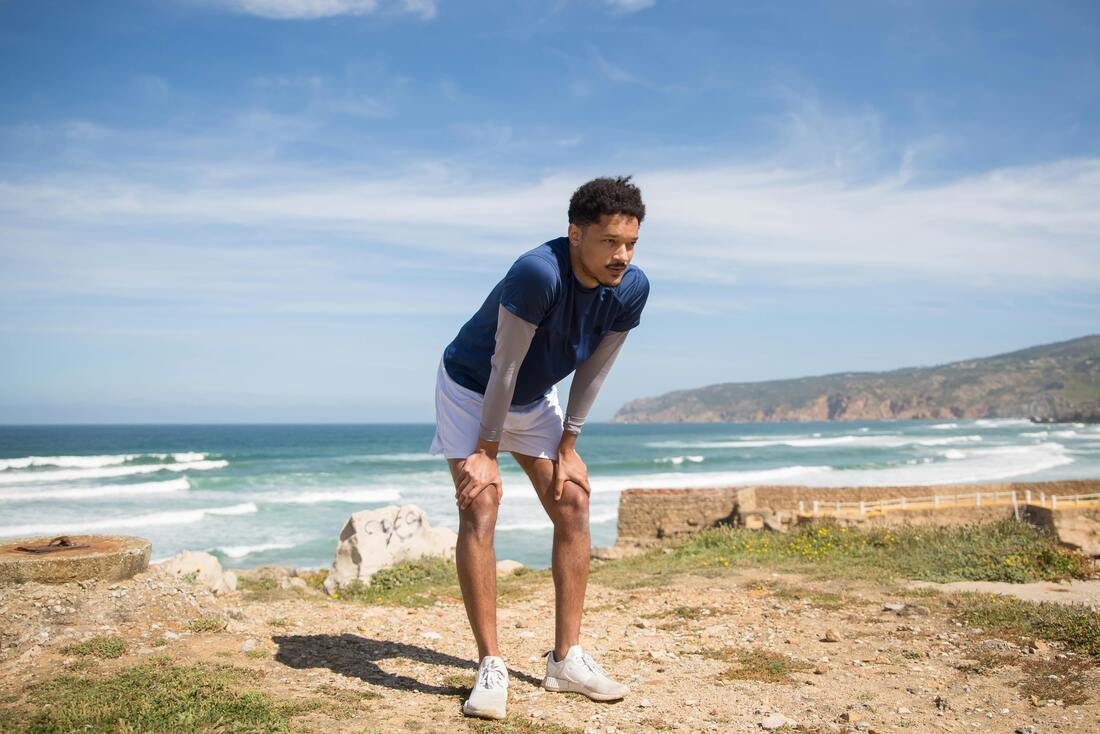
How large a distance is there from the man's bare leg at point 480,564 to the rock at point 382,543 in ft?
15.9

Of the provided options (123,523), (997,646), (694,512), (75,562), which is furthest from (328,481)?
(997,646)

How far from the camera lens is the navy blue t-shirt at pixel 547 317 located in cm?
304

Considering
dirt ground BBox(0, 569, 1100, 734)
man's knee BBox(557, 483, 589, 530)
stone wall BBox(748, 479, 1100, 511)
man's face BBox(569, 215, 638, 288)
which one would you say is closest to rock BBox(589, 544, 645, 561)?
dirt ground BBox(0, 569, 1100, 734)

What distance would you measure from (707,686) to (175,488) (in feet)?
116

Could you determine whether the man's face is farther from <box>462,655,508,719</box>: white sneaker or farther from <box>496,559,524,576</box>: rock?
<box>496,559,524,576</box>: rock

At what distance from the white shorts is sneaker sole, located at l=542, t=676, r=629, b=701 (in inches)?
37.9

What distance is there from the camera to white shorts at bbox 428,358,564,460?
11.3ft

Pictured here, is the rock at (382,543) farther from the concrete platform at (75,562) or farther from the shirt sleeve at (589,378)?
the shirt sleeve at (589,378)

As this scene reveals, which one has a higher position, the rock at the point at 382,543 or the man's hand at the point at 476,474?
the man's hand at the point at 476,474

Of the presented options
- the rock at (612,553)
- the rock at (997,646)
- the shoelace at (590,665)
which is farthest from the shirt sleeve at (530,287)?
the rock at (612,553)

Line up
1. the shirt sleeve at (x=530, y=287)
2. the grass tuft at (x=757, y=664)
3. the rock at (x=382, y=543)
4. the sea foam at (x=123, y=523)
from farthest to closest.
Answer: the sea foam at (x=123, y=523) < the rock at (x=382, y=543) < the grass tuft at (x=757, y=664) < the shirt sleeve at (x=530, y=287)

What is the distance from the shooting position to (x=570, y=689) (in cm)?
348

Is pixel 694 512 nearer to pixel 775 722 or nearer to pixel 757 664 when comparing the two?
pixel 757 664

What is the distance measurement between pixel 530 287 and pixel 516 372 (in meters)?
0.36
